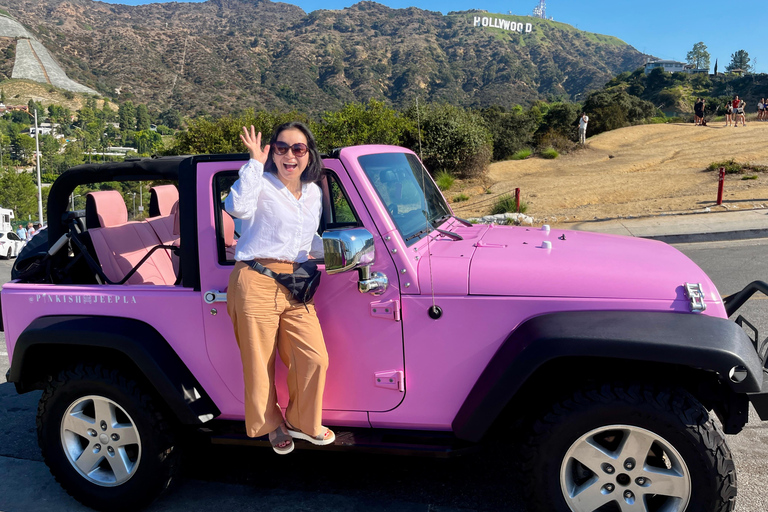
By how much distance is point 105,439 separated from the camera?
3.22m

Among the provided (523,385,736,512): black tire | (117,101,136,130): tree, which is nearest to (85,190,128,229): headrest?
(523,385,736,512): black tire

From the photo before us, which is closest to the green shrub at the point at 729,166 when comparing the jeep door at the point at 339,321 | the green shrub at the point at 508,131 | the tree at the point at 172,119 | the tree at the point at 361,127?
the tree at the point at 361,127

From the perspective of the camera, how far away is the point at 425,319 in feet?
9.05

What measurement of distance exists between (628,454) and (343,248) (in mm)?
1531

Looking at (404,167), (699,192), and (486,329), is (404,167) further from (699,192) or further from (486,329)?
(699,192)

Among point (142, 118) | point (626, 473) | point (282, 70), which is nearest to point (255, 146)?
point (626, 473)

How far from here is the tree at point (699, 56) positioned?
174 m

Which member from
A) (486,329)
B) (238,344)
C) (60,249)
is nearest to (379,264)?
(486,329)

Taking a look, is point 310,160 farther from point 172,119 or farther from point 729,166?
point 172,119

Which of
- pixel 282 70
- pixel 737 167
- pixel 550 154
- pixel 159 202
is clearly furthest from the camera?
pixel 282 70

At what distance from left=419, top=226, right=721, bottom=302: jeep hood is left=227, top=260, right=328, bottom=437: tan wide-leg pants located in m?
0.62

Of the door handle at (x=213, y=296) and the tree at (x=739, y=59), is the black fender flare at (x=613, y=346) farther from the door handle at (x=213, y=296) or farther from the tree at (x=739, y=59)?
the tree at (x=739, y=59)

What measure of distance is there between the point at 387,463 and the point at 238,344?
1.38 m

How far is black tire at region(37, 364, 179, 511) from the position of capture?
3.12m
